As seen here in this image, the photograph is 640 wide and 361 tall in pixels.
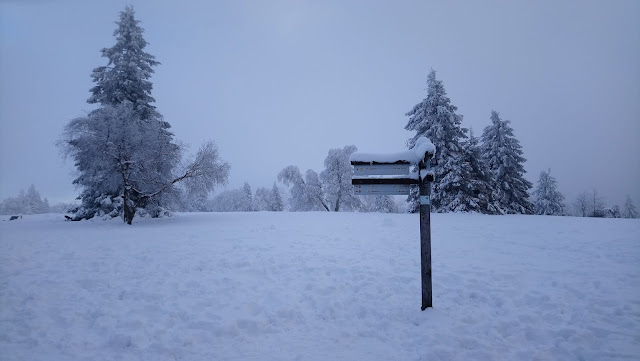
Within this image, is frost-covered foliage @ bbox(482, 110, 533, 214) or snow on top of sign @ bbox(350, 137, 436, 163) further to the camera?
frost-covered foliage @ bbox(482, 110, 533, 214)

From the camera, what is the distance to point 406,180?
16.3 ft

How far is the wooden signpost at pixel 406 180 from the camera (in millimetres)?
4852

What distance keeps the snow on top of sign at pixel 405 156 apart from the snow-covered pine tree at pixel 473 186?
18416 mm

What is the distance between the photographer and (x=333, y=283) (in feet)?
19.7

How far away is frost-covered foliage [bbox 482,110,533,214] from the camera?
89.0ft

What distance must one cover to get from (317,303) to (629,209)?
82600mm

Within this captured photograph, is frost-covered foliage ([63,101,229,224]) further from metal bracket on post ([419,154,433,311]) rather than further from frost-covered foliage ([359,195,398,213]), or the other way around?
frost-covered foliage ([359,195,398,213])

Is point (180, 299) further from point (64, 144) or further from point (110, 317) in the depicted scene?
point (64, 144)

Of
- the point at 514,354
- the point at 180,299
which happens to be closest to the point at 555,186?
the point at 514,354

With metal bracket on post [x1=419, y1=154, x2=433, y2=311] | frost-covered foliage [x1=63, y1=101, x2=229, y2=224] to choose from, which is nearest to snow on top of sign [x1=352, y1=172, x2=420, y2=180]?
metal bracket on post [x1=419, y1=154, x2=433, y2=311]

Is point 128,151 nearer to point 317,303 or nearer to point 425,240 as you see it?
point 317,303

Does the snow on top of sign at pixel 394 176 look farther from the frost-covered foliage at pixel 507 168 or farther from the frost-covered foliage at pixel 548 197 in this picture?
the frost-covered foliage at pixel 548 197

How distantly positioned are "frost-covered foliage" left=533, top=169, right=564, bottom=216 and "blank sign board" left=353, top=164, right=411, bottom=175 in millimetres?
42568

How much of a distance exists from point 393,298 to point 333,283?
1323 millimetres
